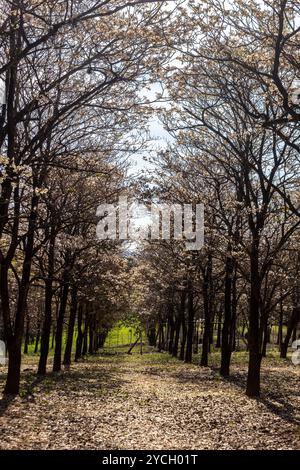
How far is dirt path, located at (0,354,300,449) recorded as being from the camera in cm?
987

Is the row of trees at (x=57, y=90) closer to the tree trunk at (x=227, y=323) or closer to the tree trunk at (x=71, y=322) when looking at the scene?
the tree trunk at (x=227, y=323)

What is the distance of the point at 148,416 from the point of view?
12.9 metres

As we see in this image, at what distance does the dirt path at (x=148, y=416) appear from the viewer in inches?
388

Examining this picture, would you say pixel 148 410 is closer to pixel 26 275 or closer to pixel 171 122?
pixel 26 275

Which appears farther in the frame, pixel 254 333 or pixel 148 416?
pixel 254 333

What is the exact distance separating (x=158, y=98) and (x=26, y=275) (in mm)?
7268

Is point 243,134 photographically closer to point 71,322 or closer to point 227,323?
point 227,323

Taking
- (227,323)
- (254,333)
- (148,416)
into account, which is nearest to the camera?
(148,416)

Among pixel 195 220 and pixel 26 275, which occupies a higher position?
pixel 195 220

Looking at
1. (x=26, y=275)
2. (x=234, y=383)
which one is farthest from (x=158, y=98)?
(x=234, y=383)

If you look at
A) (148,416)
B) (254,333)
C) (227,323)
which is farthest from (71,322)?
(148,416)

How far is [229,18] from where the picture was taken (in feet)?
34.6

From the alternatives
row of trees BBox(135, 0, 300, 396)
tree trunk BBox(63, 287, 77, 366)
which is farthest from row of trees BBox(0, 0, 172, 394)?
tree trunk BBox(63, 287, 77, 366)

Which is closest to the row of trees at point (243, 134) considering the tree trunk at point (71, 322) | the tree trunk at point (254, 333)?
the tree trunk at point (254, 333)
